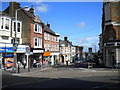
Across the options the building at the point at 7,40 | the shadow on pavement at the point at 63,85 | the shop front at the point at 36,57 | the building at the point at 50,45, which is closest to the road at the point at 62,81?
the shadow on pavement at the point at 63,85

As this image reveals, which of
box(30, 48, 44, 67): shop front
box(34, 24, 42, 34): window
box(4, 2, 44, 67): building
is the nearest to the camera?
box(4, 2, 44, 67): building

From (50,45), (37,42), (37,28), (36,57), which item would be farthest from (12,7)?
(50,45)

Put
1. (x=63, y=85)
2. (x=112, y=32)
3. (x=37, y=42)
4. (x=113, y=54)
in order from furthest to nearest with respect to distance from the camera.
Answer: (x=37, y=42), (x=112, y=32), (x=113, y=54), (x=63, y=85)

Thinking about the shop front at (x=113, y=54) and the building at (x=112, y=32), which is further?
the building at (x=112, y=32)

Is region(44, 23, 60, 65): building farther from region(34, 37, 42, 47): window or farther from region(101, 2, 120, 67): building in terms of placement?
region(101, 2, 120, 67): building

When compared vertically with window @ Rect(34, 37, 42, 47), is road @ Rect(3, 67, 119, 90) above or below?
below

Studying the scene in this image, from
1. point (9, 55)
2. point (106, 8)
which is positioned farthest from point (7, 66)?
point (106, 8)

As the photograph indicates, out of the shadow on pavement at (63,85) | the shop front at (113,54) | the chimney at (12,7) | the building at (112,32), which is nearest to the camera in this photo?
the shadow on pavement at (63,85)

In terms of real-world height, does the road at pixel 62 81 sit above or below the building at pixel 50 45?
below

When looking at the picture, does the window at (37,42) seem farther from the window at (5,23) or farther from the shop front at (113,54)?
the shop front at (113,54)

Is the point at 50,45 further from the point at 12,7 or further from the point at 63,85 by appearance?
the point at 63,85

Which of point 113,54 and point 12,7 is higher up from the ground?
point 12,7

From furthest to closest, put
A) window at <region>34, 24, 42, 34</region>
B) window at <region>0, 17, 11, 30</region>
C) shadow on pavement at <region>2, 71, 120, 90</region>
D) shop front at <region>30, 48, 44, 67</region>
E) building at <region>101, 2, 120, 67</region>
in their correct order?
window at <region>34, 24, 42, 34</region> → shop front at <region>30, 48, 44, 67</region> → building at <region>101, 2, 120, 67</region> → window at <region>0, 17, 11, 30</region> → shadow on pavement at <region>2, 71, 120, 90</region>

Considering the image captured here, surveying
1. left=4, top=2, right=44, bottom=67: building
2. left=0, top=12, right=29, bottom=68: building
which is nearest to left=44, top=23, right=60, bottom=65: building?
left=4, top=2, right=44, bottom=67: building
